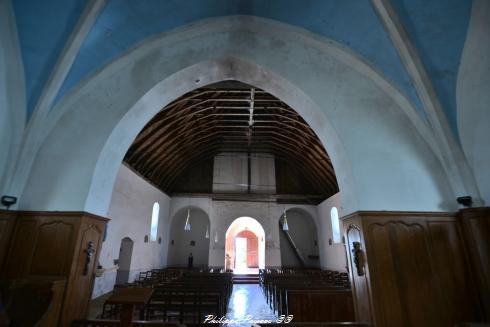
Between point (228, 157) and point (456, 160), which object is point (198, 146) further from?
point (456, 160)

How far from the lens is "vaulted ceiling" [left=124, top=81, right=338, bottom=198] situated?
9461 millimetres

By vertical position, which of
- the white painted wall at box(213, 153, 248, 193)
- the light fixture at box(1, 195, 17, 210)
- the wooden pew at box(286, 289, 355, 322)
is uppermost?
the white painted wall at box(213, 153, 248, 193)

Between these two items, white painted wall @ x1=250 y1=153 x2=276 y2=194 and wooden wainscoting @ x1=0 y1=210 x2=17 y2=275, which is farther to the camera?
white painted wall @ x1=250 y1=153 x2=276 y2=194

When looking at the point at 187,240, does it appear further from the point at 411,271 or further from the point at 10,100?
the point at 411,271

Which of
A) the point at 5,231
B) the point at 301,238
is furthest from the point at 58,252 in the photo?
the point at 301,238

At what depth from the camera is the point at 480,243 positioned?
137 inches

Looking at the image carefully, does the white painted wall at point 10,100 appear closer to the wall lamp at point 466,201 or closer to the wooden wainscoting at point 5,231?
the wooden wainscoting at point 5,231

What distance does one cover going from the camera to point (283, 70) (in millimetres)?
4656

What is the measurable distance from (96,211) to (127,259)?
7.42 metres

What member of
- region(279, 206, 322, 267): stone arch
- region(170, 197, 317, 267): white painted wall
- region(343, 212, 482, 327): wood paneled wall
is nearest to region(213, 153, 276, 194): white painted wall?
region(170, 197, 317, 267): white painted wall

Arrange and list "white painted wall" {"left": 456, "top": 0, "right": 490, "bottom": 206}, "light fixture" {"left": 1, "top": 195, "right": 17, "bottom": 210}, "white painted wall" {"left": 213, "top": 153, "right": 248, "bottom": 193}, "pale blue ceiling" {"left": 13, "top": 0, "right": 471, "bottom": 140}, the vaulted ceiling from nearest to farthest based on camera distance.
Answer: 1. "white painted wall" {"left": 456, "top": 0, "right": 490, "bottom": 206}
2. "pale blue ceiling" {"left": 13, "top": 0, "right": 471, "bottom": 140}
3. "light fixture" {"left": 1, "top": 195, "right": 17, "bottom": 210}
4. the vaulted ceiling
5. "white painted wall" {"left": 213, "top": 153, "right": 248, "bottom": 193}

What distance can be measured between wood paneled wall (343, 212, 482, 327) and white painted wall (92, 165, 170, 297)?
800 cm

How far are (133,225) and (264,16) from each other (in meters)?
9.45

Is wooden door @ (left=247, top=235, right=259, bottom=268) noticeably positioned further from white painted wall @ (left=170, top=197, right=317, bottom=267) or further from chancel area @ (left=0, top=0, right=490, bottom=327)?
chancel area @ (left=0, top=0, right=490, bottom=327)
